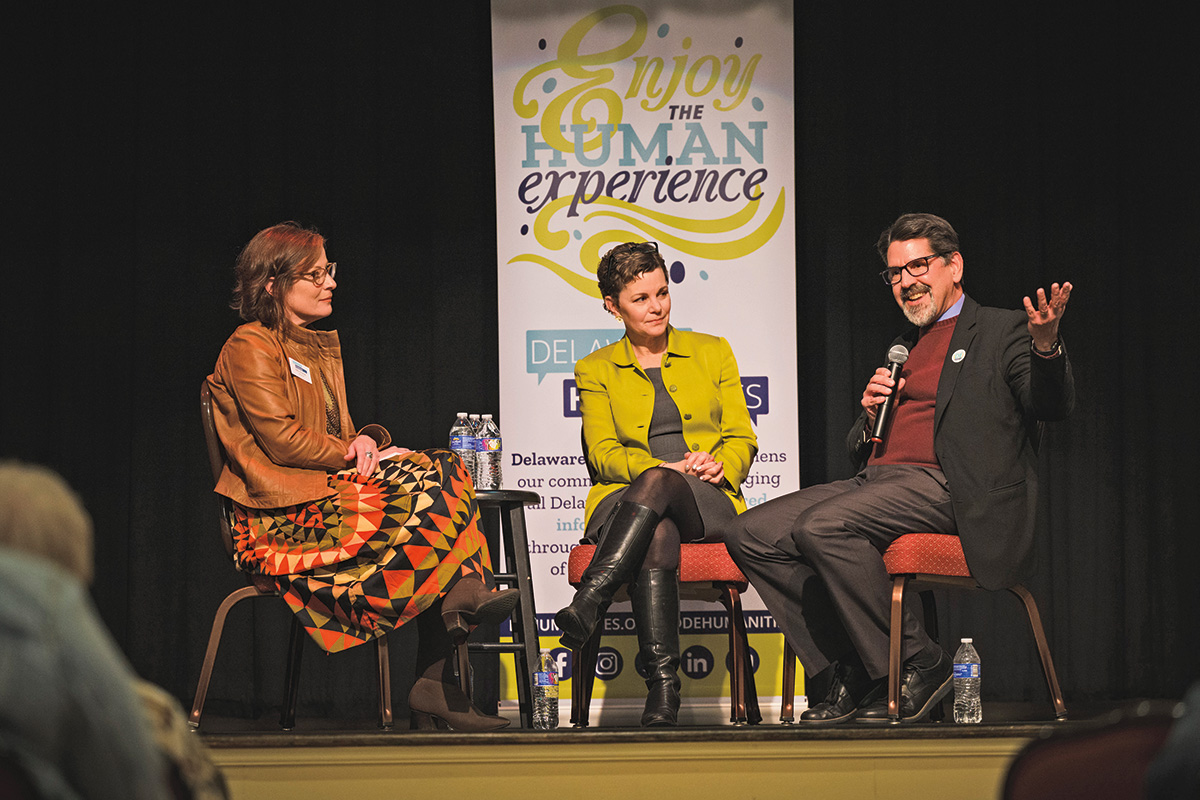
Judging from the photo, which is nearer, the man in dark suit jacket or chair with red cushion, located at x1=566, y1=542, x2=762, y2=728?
the man in dark suit jacket

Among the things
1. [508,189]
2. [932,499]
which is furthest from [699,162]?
[932,499]

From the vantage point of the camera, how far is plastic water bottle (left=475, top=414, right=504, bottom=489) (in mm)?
3752

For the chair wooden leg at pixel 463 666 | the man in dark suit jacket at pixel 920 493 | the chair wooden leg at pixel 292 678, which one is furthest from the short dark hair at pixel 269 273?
the man in dark suit jacket at pixel 920 493

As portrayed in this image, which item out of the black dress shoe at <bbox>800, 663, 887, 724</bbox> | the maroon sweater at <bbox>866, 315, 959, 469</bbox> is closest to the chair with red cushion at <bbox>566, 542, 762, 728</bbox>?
the black dress shoe at <bbox>800, 663, 887, 724</bbox>

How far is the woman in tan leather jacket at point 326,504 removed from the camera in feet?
9.88

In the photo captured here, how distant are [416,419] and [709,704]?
1491 millimetres

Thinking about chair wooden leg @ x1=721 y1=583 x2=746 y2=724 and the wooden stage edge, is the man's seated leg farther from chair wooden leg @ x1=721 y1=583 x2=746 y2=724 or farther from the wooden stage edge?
the wooden stage edge

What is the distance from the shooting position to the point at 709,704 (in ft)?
13.3

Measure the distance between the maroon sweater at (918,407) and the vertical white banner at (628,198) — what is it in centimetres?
86

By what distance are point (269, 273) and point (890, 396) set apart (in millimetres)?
1690

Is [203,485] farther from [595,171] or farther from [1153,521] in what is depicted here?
[1153,521]

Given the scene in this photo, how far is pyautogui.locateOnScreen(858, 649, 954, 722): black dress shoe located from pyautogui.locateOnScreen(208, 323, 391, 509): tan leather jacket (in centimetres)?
149

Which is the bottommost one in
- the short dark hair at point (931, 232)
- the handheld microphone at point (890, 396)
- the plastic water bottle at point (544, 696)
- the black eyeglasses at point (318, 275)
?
the plastic water bottle at point (544, 696)

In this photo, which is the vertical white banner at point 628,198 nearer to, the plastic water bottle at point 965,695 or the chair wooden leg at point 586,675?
the chair wooden leg at point 586,675
